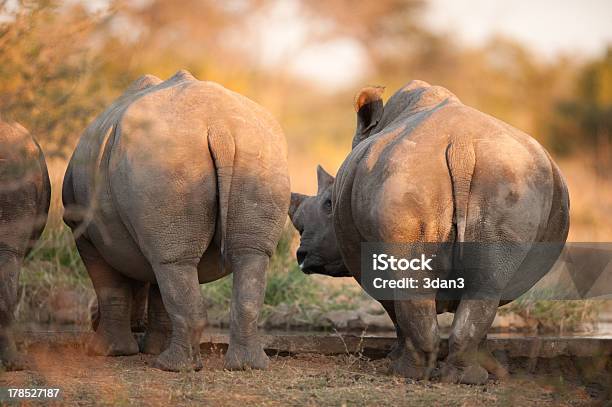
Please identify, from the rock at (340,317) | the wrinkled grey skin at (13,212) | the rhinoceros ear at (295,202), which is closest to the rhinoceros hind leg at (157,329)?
the wrinkled grey skin at (13,212)

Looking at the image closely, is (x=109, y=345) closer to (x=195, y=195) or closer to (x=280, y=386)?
(x=195, y=195)

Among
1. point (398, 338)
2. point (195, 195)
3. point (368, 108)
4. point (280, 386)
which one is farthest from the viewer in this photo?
point (368, 108)

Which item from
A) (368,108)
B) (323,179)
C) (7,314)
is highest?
(368,108)

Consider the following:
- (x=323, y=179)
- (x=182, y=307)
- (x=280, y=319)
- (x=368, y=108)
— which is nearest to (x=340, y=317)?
(x=280, y=319)

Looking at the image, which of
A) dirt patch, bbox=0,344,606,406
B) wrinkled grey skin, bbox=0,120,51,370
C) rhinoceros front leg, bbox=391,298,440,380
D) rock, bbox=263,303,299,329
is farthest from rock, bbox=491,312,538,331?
wrinkled grey skin, bbox=0,120,51,370

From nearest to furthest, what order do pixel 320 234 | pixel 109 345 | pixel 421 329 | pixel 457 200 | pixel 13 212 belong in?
pixel 457 200 < pixel 421 329 < pixel 13 212 < pixel 109 345 < pixel 320 234

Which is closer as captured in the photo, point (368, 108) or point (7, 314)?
point (7, 314)

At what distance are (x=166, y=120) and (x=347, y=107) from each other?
120 feet

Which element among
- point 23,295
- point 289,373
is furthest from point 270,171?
point 23,295

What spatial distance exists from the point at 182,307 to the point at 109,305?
1.12 metres

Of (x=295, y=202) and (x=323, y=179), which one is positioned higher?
(x=323, y=179)

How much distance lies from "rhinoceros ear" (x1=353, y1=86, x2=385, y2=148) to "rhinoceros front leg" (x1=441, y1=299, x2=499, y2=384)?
76.1 inches

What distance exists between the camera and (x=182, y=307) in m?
6.15

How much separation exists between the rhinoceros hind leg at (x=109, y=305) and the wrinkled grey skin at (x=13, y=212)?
789 millimetres
